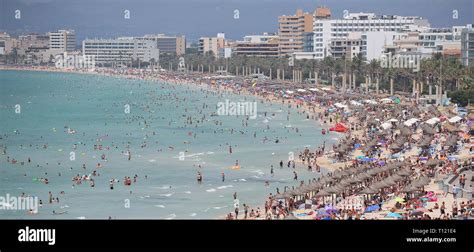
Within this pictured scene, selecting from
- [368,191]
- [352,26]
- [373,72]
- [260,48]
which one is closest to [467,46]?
[373,72]

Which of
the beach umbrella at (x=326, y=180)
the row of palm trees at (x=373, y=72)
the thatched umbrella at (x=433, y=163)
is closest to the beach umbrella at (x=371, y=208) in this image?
the beach umbrella at (x=326, y=180)

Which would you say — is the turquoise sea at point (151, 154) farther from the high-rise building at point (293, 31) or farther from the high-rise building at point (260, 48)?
the high-rise building at point (260, 48)

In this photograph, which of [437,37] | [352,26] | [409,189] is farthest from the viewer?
[352,26]

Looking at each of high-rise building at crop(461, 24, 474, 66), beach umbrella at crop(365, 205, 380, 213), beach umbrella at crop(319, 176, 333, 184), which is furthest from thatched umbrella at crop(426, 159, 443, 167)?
high-rise building at crop(461, 24, 474, 66)

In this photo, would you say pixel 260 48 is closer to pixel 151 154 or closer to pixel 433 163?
pixel 151 154

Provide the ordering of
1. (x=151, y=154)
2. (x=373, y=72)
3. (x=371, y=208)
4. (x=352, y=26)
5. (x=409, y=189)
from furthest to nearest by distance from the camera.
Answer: (x=352, y=26) → (x=373, y=72) → (x=151, y=154) → (x=409, y=189) → (x=371, y=208)
